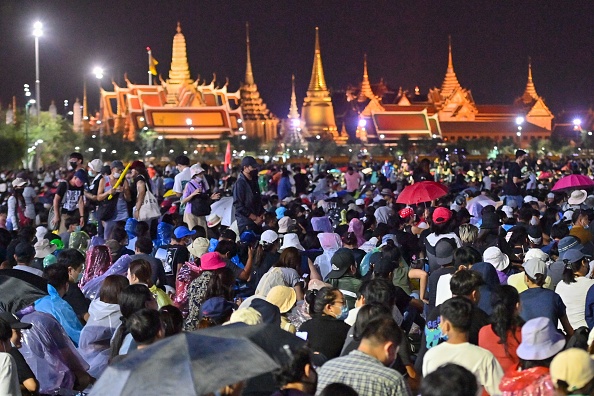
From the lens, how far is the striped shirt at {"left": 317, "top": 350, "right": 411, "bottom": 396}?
5508mm

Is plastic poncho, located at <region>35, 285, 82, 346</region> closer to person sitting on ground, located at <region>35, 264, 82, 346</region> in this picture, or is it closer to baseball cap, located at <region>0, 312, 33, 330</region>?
person sitting on ground, located at <region>35, 264, 82, 346</region>

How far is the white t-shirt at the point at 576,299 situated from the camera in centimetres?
881

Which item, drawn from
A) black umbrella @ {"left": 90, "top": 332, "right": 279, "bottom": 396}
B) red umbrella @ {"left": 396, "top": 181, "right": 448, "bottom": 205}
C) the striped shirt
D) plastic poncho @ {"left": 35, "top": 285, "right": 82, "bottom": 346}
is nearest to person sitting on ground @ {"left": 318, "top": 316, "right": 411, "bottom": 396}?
the striped shirt

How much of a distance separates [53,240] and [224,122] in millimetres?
82266

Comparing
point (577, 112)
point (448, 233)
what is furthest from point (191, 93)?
point (448, 233)

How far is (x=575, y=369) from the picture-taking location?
509 cm

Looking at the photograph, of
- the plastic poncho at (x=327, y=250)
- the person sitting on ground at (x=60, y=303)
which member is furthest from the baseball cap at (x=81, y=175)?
the person sitting on ground at (x=60, y=303)

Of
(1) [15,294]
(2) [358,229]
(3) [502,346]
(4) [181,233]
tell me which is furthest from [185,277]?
(3) [502,346]

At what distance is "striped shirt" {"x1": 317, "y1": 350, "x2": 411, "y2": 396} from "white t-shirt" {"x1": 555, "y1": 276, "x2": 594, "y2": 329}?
345 centimetres

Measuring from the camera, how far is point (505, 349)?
22.4 ft

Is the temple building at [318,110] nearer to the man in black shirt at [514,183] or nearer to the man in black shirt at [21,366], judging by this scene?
the man in black shirt at [514,183]

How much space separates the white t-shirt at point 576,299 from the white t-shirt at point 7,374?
13.2ft

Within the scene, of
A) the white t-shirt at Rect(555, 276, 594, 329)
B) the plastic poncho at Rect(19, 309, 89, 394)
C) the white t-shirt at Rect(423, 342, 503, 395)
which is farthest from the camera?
the white t-shirt at Rect(555, 276, 594, 329)

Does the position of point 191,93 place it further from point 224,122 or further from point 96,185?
point 96,185
